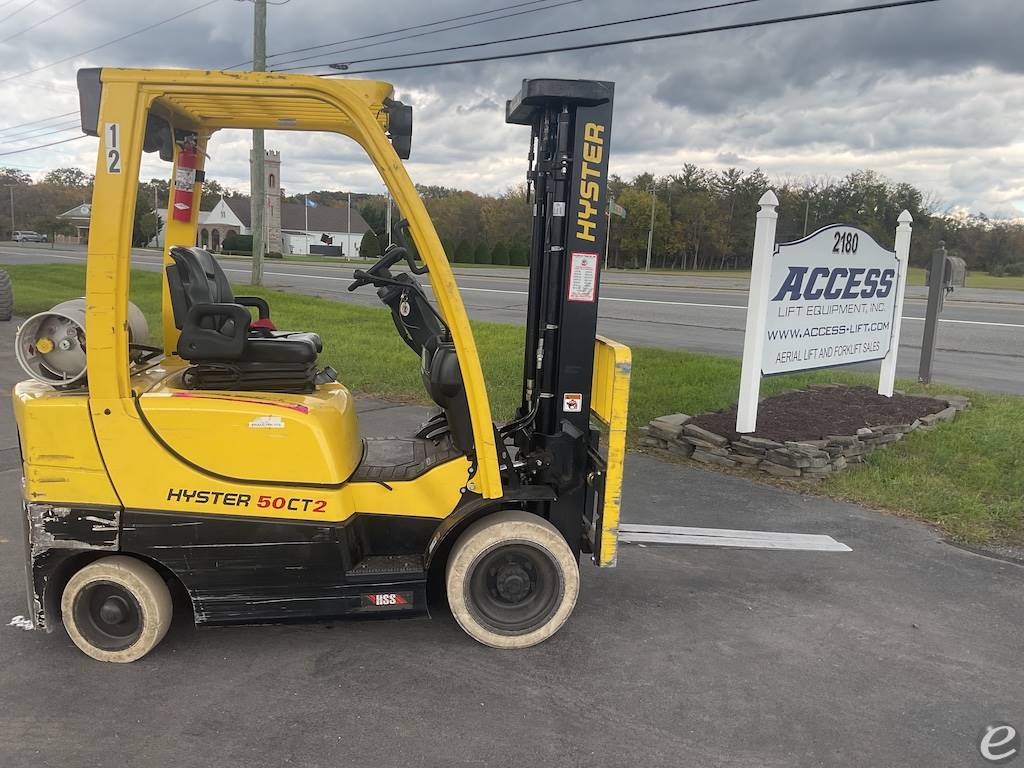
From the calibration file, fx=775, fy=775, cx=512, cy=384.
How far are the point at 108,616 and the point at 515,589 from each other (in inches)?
72.9

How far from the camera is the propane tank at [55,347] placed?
344cm

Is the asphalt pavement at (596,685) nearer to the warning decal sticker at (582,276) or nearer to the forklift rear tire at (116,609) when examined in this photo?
the forklift rear tire at (116,609)

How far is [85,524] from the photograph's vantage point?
3.38 meters

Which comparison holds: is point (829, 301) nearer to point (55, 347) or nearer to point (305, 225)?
point (55, 347)

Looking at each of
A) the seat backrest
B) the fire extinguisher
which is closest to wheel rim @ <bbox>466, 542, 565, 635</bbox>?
the seat backrest

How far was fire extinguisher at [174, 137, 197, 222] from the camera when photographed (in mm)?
4211

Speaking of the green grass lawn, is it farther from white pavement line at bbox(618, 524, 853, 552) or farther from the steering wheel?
the steering wheel

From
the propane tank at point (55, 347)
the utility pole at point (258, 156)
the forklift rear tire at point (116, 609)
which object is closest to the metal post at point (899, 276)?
the forklift rear tire at point (116, 609)

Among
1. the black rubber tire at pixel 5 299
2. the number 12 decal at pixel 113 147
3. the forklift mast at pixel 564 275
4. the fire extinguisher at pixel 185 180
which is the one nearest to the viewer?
the number 12 decal at pixel 113 147

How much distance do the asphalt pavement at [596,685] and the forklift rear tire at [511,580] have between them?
0.35 feet

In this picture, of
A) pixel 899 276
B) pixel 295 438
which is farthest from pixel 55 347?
pixel 899 276

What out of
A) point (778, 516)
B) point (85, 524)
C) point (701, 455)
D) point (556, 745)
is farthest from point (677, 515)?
point (85, 524)

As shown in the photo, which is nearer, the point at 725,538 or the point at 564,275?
the point at 564,275

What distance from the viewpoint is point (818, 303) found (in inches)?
297
